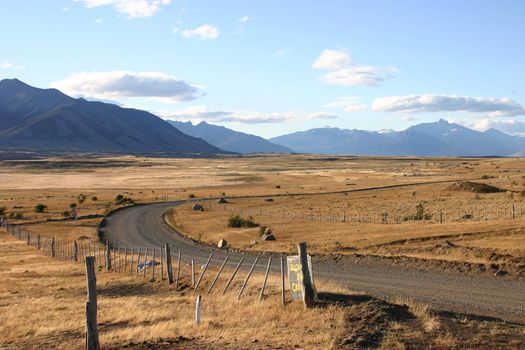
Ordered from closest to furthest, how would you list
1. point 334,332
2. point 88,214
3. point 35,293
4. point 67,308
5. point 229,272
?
point 334,332
point 67,308
point 35,293
point 229,272
point 88,214

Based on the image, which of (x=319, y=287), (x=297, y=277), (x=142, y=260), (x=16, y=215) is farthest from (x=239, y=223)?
(x=297, y=277)

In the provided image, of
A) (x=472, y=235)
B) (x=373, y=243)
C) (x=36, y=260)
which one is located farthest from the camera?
(x=36, y=260)

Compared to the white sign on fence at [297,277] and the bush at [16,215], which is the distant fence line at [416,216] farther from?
the bush at [16,215]

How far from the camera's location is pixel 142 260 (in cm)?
4284

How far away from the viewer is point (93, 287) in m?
17.5

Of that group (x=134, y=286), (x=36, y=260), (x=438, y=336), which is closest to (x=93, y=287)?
(x=438, y=336)

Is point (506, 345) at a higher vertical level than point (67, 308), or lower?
higher

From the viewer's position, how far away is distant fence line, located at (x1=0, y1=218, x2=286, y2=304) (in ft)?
100

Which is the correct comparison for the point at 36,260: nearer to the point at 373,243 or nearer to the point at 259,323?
the point at 373,243

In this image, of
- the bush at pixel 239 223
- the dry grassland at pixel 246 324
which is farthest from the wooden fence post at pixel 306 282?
the bush at pixel 239 223

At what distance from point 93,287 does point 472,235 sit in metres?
27.3

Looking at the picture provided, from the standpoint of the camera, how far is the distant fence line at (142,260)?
30562 millimetres

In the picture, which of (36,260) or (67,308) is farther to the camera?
(36,260)

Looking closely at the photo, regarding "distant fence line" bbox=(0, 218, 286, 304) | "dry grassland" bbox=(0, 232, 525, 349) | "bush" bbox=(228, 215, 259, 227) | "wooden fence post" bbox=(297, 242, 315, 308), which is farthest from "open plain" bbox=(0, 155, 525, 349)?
"bush" bbox=(228, 215, 259, 227)
